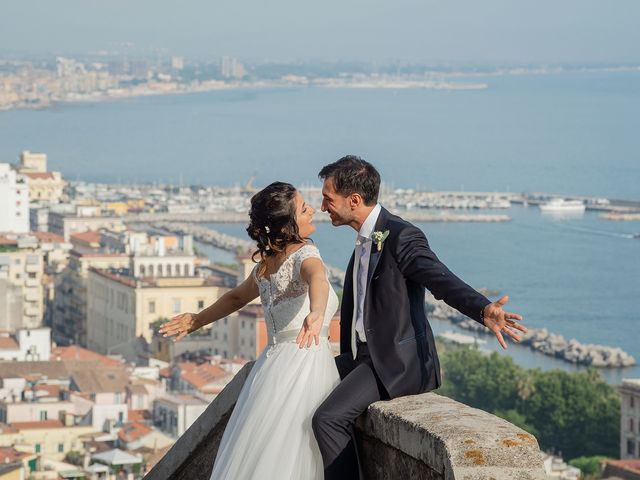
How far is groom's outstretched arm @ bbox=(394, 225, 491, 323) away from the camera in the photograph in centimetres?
228

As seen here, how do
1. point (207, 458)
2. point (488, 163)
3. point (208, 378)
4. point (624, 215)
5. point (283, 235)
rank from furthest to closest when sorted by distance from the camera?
point (488, 163), point (624, 215), point (208, 378), point (207, 458), point (283, 235)

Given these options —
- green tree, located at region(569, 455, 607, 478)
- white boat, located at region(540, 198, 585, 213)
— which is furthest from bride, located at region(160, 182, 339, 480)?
white boat, located at region(540, 198, 585, 213)

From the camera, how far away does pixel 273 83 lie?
157750 millimetres

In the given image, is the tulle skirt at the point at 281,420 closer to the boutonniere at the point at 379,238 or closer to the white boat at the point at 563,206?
the boutonniere at the point at 379,238

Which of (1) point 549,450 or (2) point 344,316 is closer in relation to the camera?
(2) point 344,316

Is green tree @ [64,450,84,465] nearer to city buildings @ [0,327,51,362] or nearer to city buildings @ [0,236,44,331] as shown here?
city buildings @ [0,327,51,362]

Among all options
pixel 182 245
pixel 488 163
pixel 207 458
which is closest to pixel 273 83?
pixel 488 163

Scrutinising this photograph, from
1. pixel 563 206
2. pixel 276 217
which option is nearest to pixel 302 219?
pixel 276 217

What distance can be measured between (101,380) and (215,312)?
1798 centimetres

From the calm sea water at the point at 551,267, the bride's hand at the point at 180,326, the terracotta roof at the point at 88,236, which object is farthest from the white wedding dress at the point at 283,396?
the terracotta roof at the point at 88,236

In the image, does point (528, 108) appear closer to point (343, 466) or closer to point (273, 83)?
point (273, 83)

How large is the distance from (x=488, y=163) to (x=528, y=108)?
43666 mm

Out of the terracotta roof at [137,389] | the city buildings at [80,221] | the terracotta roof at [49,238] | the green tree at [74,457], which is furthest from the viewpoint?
the city buildings at [80,221]

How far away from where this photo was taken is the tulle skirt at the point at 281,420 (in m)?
2.34
